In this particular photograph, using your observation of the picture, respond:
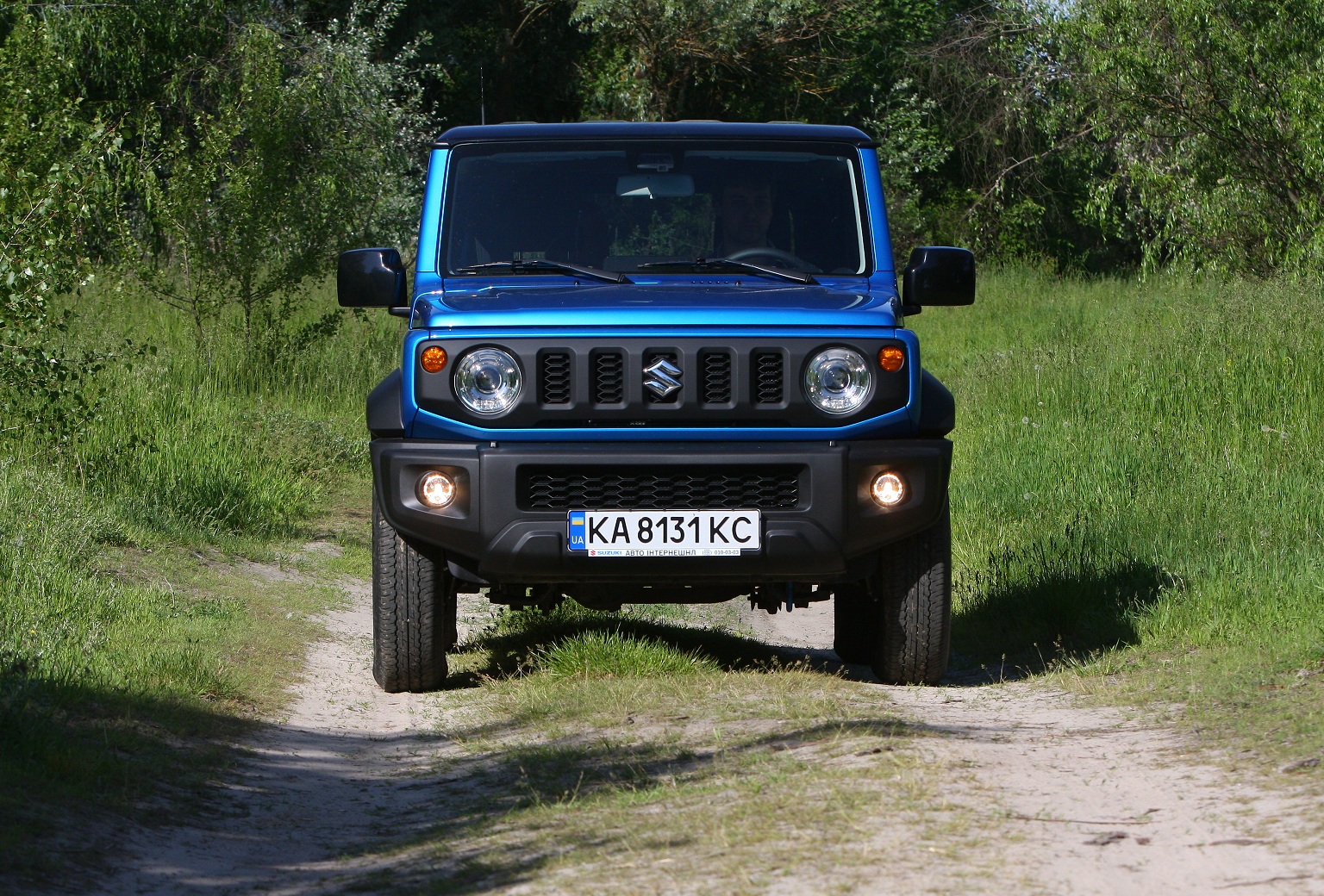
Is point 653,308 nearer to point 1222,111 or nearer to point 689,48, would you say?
point 1222,111

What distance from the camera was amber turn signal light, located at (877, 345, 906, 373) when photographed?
5.27 meters

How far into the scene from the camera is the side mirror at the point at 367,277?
5918mm

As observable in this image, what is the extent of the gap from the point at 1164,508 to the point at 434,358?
4.71m

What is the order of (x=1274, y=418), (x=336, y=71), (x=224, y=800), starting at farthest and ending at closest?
(x=336, y=71), (x=1274, y=418), (x=224, y=800)

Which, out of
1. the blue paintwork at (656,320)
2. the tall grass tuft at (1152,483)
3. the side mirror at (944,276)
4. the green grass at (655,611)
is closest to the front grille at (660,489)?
the blue paintwork at (656,320)

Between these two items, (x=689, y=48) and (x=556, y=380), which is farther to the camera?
(x=689, y=48)

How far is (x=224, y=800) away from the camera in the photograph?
4355mm

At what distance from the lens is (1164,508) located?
27.6ft

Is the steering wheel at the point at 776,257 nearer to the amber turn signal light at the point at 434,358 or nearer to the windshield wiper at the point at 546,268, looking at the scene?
the windshield wiper at the point at 546,268

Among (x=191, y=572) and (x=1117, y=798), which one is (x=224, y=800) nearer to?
(x=1117, y=798)

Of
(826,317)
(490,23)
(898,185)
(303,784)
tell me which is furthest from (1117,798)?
(490,23)

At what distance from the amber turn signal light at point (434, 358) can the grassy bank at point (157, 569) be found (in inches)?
53.9

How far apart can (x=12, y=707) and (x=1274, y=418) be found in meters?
8.38

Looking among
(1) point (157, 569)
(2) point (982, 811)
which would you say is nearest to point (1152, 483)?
(1) point (157, 569)
